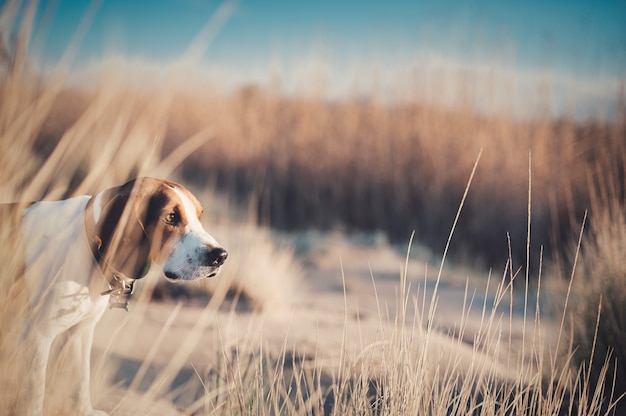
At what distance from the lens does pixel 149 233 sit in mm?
1404

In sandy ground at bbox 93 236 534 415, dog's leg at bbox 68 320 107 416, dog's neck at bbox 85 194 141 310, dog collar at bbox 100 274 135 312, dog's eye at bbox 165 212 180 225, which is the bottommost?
sandy ground at bbox 93 236 534 415

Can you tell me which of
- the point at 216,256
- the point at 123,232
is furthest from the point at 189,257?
the point at 123,232

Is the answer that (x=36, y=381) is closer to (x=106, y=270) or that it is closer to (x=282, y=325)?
(x=106, y=270)

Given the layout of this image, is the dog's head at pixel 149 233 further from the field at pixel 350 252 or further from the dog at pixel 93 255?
the field at pixel 350 252

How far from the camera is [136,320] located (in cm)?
216

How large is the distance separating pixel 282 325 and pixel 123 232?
149 centimetres

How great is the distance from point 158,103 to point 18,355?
0.77 metres

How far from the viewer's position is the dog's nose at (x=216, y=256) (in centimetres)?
140

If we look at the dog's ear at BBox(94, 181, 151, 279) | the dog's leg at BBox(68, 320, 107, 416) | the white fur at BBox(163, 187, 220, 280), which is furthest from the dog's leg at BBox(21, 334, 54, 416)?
the white fur at BBox(163, 187, 220, 280)

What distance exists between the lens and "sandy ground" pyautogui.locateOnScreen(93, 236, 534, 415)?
1597mm

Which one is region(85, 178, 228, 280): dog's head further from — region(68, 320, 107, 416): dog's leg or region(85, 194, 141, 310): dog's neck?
region(68, 320, 107, 416): dog's leg

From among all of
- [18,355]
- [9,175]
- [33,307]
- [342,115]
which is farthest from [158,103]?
[342,115]

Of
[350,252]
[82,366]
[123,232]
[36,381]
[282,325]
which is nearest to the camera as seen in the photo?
[36,381]

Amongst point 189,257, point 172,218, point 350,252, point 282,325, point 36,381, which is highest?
point 172,218
